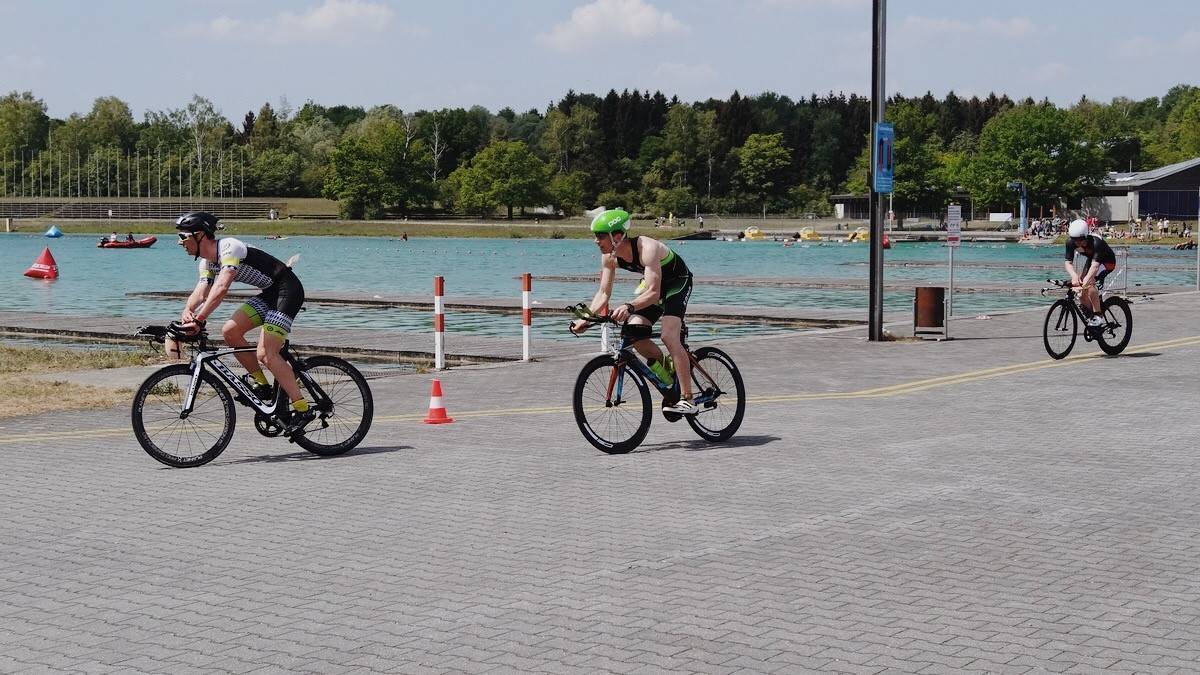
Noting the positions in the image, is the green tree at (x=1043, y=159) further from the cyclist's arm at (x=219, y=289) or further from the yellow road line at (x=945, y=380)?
the cyclist's arm at (x=219, y=289)

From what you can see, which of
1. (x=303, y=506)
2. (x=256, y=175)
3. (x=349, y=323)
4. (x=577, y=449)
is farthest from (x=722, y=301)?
(x=256, y=175)

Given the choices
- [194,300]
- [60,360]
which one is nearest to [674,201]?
[60,360]

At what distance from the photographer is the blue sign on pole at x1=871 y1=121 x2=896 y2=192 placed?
70.5 feet

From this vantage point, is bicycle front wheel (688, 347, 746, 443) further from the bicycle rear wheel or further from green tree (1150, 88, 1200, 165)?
green tree (1150, 88, 1200, 165)

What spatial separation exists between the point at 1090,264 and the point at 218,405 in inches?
478

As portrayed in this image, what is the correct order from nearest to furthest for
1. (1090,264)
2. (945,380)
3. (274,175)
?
(945,380) < (1090,264) < (274,175)

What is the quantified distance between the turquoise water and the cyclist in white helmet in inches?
338

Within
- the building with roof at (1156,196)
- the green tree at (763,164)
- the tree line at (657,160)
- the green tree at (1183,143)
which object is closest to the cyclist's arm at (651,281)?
the building with roof at (1156,196)

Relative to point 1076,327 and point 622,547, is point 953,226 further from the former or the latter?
point 622,547

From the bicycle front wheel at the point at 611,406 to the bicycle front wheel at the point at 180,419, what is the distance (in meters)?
2.65

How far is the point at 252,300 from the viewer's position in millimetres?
11180

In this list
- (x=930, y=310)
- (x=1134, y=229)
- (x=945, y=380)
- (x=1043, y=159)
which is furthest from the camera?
(x=1043, y=159)

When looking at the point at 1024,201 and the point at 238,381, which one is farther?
the point at 1024,201

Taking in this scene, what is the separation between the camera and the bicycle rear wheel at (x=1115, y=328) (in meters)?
19.2
